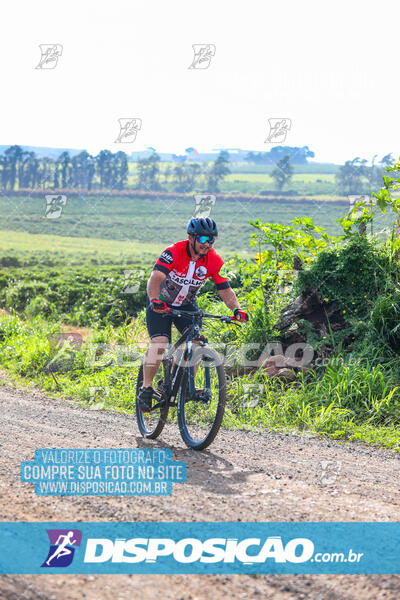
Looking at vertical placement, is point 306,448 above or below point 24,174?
below

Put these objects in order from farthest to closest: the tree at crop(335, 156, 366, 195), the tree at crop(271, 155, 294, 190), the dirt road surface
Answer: the tree at crop(271, 155, 294, 190) < the tree at crop(335, 156, 366, 195) < the dirt road surface

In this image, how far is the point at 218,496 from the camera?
4.61 meters

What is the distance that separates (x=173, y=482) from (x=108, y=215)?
230 ft

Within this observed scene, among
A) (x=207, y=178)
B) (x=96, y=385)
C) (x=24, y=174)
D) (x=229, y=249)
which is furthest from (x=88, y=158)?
(x=96, y=385)

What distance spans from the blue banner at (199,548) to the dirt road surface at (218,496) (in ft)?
0.37

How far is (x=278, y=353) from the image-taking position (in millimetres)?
8750

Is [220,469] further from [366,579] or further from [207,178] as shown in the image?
[207,178]

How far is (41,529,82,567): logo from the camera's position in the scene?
3.52m

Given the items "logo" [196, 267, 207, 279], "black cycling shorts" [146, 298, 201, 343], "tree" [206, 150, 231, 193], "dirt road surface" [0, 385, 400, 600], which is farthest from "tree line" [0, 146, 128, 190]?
"logo" [196, 267, 207, 279]

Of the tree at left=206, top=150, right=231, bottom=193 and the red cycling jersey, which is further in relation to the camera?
the tree at left=206, top=150, right=231, bottom=193

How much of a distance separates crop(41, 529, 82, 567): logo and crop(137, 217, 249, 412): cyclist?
2.58 metres

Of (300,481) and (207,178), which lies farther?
(207,178)

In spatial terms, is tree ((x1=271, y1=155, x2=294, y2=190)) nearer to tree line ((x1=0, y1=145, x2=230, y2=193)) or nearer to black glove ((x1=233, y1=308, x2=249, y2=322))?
tree line ((x1=0, y1=145, x2=230, y2=193))

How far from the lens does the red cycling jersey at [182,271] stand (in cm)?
619
